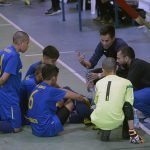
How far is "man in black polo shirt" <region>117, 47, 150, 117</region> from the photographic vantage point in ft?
17.7

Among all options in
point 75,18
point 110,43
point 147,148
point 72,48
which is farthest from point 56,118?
point 75,18

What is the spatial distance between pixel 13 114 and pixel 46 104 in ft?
1.52

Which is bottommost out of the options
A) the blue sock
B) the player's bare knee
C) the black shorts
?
the blue sock

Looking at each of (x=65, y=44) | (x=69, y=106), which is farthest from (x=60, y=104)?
(x=65, y=44)

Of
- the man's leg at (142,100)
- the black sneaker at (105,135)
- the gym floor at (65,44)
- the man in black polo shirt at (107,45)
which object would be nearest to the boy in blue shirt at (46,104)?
the gym floor at (65,44)

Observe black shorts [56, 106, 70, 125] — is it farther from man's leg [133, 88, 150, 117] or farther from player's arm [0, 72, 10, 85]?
man's leg [133, 88, 150, 117]

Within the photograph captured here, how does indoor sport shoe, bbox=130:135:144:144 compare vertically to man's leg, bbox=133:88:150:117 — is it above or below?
below

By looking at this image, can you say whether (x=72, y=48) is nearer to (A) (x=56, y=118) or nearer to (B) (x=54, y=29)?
A: (B) (x=54, y=29)

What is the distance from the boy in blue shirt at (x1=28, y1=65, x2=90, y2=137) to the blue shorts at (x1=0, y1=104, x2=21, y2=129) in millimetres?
174

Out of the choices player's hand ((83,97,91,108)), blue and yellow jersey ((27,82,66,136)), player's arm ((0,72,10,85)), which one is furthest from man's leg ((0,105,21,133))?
player's hand ((83,97,91,108))

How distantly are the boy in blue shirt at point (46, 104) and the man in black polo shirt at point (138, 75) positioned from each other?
69cm

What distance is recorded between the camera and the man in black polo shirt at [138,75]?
540 centimetres

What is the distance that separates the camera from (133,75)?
212 inches

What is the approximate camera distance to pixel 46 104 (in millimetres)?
5133
